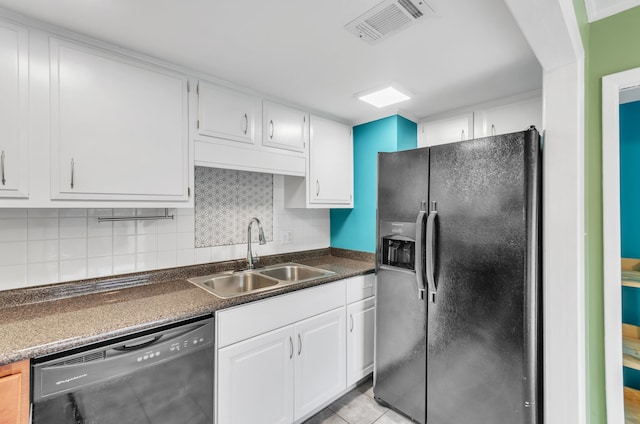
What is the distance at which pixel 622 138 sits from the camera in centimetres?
171

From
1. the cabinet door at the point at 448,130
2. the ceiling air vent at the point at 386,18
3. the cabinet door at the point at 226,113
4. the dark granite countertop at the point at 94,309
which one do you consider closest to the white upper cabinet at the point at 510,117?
the cabinet door at the point at 448,130

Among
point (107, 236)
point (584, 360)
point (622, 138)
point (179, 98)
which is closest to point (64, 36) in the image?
point (179, 98)

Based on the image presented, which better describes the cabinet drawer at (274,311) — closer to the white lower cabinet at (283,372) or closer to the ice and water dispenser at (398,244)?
the white lower cabinet at (283,372)

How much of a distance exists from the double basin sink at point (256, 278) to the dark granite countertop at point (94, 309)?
117mm

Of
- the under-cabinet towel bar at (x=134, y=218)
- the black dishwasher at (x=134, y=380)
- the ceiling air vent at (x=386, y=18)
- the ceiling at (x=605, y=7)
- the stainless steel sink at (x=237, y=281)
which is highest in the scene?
the ceiling at (x=605, y=7)

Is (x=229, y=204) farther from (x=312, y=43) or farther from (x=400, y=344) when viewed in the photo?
(x=400, y=344)

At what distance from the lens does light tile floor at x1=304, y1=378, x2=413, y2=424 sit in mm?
1893

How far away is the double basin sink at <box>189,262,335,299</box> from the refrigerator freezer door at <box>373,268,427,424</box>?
446 mm

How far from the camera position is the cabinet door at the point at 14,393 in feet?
3.09

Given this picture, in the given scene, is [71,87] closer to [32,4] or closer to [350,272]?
[32,4]

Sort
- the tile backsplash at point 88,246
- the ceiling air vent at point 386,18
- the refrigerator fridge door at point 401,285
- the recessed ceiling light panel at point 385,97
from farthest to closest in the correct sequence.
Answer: the recessed ceiling light panel at point 385,97
the refrigerator fridge door at point 401,285
the tile backsplash at point 88,246
the ceiling air vent at point 386,18

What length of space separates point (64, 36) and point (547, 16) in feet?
6.65

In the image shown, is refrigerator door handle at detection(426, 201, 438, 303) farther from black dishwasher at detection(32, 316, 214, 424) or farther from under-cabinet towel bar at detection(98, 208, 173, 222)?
under-cabinet towel bar at detection(98, 208, 173, 222)

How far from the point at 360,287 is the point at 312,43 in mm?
1665
